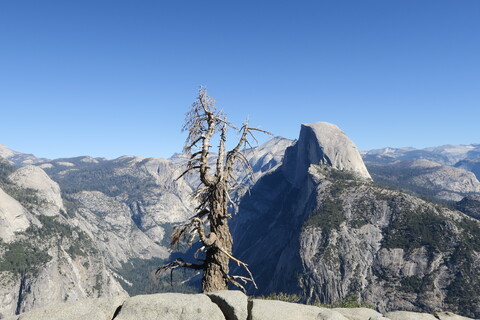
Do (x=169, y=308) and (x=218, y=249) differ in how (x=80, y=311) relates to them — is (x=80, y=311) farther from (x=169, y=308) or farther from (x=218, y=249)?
(x=218, y=249)

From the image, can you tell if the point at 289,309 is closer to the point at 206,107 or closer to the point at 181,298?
the point at 181,298

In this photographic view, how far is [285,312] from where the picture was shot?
1273 centimetres

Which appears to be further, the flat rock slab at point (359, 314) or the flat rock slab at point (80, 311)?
the flat rock slab at point (359, 314)

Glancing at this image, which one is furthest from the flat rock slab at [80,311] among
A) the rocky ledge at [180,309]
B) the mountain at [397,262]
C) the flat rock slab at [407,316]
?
the mountain at [397,262]

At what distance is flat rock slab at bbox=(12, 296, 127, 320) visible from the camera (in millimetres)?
11320

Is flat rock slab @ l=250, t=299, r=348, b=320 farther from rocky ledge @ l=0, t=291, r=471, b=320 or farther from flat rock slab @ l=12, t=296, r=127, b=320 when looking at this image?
flat rock slab @ l=12, t=296, r=127, b=320

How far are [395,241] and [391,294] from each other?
33.6m

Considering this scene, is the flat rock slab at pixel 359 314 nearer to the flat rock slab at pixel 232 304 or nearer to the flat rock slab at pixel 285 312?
the flat rock slab at pixel 285 312

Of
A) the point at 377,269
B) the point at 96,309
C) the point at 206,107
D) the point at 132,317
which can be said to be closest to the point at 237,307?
the point at 132,317

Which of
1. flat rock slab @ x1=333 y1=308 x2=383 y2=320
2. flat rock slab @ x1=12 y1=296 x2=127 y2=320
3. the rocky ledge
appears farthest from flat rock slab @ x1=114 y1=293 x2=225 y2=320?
flat rock slab @ x1=333 y1=308 x2=383 y2=320

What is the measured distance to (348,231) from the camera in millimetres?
195500

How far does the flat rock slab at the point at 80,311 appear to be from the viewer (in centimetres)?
1132

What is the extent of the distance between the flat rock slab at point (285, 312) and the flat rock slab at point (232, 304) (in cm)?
38

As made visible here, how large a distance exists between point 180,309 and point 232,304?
1793 mm
